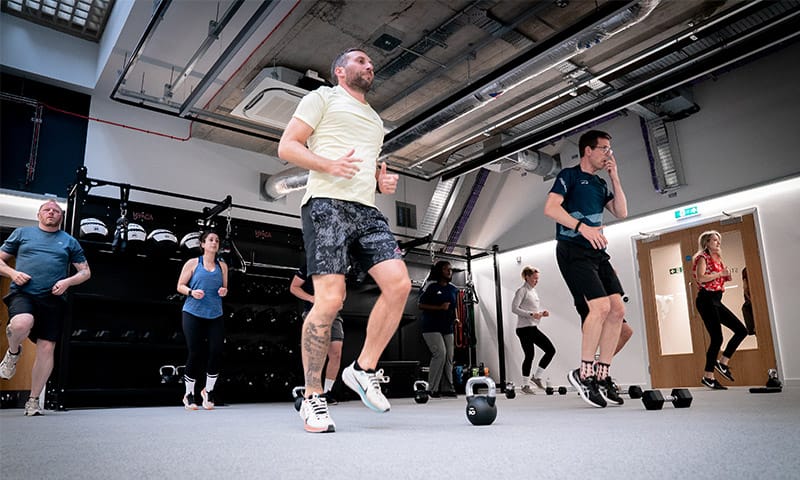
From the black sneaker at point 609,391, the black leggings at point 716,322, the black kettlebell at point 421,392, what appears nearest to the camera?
the black sneaker at point 609,391

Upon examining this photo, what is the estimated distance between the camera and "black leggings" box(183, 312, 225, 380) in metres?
4.58

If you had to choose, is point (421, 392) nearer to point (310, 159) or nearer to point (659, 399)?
point (659, 399)

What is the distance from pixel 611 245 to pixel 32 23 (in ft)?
27.0

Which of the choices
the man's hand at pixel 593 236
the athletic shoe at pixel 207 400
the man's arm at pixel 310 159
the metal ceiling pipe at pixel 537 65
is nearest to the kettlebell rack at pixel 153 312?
the athletic shoe at pixel 207 400

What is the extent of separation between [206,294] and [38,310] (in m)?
1.26

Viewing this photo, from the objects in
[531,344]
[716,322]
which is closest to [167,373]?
[531,344]

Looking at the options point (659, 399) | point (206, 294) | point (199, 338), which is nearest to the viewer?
point (659, 399)

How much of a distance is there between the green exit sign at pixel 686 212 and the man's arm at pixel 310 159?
6577 millimetres

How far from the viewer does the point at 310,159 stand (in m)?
2.07

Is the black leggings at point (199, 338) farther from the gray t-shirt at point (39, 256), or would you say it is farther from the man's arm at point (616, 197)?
the man's arm at point (616, 197)

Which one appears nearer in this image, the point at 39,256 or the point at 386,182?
the point at 386,182

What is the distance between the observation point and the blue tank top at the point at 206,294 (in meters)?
4.64

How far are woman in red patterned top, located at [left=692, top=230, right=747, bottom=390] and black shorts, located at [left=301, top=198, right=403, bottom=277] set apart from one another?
15.1 feet

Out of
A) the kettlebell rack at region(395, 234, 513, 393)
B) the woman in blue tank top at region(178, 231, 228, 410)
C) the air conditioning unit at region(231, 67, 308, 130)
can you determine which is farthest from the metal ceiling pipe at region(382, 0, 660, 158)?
the woman in blue tank top at region(178, 231, 228, 410)
